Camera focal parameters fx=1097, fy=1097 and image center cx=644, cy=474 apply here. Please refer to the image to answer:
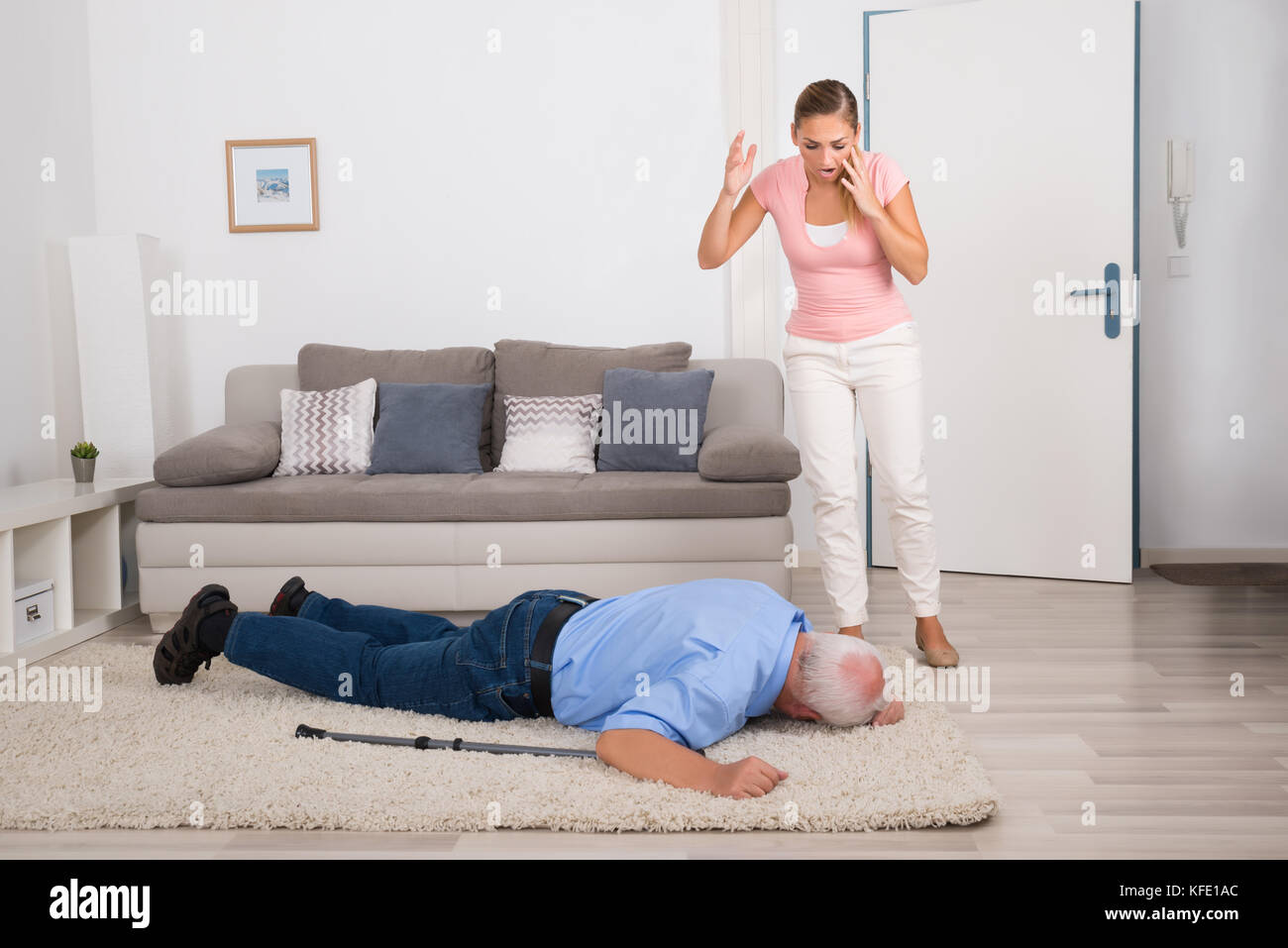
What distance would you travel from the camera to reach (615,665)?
6.74ft

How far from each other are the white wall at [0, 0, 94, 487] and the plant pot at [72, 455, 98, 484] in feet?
1.10

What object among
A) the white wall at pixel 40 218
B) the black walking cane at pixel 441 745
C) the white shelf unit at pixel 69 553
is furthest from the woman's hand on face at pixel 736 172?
the white wall at pixel 40 218

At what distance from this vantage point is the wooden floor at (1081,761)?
5.92 ft

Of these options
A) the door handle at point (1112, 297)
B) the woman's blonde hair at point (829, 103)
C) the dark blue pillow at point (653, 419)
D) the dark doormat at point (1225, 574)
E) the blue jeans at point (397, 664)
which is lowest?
the dark doormat at point (1225, 574)

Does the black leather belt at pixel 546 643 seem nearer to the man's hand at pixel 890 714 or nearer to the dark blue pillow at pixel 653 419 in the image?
the man's hand at pixel 890 714

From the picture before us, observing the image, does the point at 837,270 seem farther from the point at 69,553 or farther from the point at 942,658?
the point at 69,553

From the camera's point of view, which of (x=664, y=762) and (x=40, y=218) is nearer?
(x=664, y=762)

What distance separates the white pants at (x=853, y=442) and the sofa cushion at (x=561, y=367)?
1.08m

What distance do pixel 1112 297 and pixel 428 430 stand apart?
2.48 m

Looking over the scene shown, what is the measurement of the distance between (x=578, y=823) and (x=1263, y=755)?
1.39m

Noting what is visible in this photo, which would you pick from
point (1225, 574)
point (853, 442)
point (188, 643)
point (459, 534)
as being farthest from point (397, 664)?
point (1225, 574)

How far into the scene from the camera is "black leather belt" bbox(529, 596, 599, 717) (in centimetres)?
212
